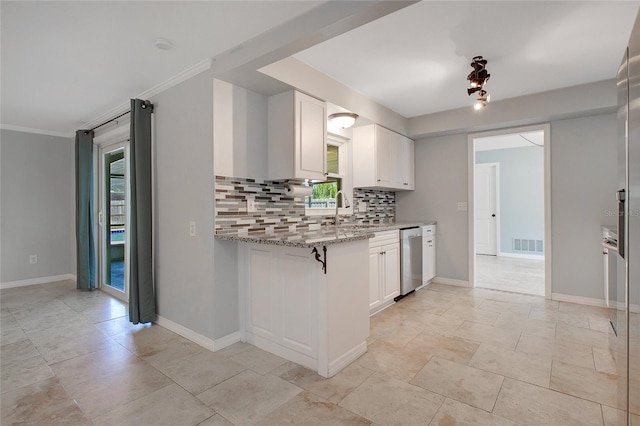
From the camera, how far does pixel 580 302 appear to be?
145 inches

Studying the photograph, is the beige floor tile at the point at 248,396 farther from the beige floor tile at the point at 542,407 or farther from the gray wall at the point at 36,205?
the gray wall at the point at 36,205

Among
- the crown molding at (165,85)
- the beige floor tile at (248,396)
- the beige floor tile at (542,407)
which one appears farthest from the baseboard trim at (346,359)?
the crown molding at (165,85)

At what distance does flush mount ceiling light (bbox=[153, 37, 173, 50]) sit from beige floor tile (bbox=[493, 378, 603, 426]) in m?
3.13

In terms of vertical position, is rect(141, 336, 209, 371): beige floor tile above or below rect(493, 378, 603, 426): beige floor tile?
above

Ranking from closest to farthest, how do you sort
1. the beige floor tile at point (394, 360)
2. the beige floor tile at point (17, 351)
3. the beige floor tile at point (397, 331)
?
the beige floor tile at point (394, 360) → the beige floor tile at point (17, 351) → the beige floor tile at point (397, 331)

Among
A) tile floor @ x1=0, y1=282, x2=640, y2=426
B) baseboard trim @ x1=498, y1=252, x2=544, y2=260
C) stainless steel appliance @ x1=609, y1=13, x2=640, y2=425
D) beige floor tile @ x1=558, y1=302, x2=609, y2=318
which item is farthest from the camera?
baseboard trim @ x1=498, y1=252, x2=544, y2=260

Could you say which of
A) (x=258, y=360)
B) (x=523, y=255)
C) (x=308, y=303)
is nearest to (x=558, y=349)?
(x=308, y=303)

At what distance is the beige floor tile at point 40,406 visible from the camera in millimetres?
1723

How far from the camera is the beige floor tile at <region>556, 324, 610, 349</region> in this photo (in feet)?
8.52

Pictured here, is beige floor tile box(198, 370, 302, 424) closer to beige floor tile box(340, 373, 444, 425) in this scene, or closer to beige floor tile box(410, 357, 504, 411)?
beige floor tile box(340, 373, 444, 425)

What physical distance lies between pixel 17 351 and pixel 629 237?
13.0ft

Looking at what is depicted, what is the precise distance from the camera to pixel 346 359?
7.45 ft

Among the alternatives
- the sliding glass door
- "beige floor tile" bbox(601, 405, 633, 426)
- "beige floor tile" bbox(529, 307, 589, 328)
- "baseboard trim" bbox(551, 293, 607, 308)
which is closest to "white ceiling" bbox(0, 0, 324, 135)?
the sliding glass door

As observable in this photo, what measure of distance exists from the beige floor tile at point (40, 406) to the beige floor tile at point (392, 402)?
1.48 meters
